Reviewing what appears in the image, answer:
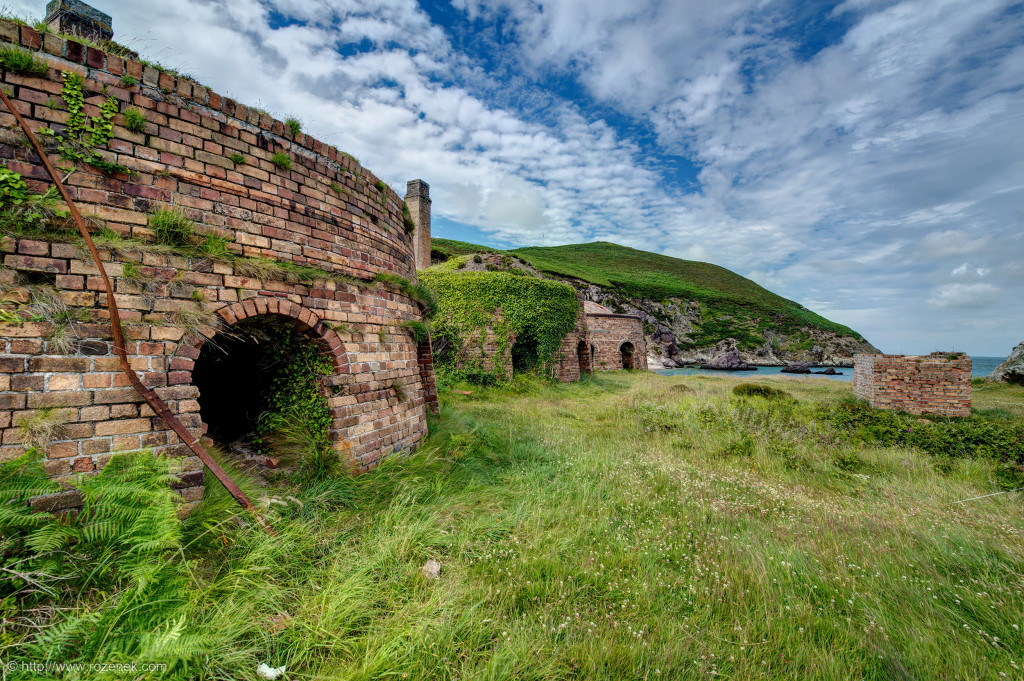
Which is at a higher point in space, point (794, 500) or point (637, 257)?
point (637, 257)

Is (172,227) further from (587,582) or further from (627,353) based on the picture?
(627,353)

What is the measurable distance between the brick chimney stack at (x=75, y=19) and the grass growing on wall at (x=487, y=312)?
8.62 metres

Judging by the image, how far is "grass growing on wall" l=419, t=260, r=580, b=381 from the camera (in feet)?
40.2

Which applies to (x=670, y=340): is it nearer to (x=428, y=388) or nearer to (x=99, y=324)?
(x=428, y=388)

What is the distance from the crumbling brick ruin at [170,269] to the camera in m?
2.40

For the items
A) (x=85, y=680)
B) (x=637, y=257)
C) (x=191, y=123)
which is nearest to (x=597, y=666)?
(x=85, y=680)

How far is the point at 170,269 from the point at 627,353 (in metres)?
24.8

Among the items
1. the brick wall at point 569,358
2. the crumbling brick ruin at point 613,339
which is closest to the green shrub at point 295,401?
the brick wall at point 569,358

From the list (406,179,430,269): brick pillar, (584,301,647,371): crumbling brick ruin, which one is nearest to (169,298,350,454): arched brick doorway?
(406,179,430,269): brick pillar

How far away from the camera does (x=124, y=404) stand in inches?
102

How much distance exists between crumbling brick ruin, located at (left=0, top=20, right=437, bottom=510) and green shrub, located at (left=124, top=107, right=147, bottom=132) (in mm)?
39

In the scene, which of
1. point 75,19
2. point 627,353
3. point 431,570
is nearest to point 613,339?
point 627,353

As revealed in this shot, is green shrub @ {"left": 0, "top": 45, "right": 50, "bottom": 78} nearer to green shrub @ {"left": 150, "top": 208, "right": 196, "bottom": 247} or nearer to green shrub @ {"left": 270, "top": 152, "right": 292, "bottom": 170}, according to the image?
green shrub @ {"left": 150, "top": 208, "right": 196, "bottom": 247}

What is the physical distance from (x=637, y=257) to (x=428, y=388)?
83849 mm
